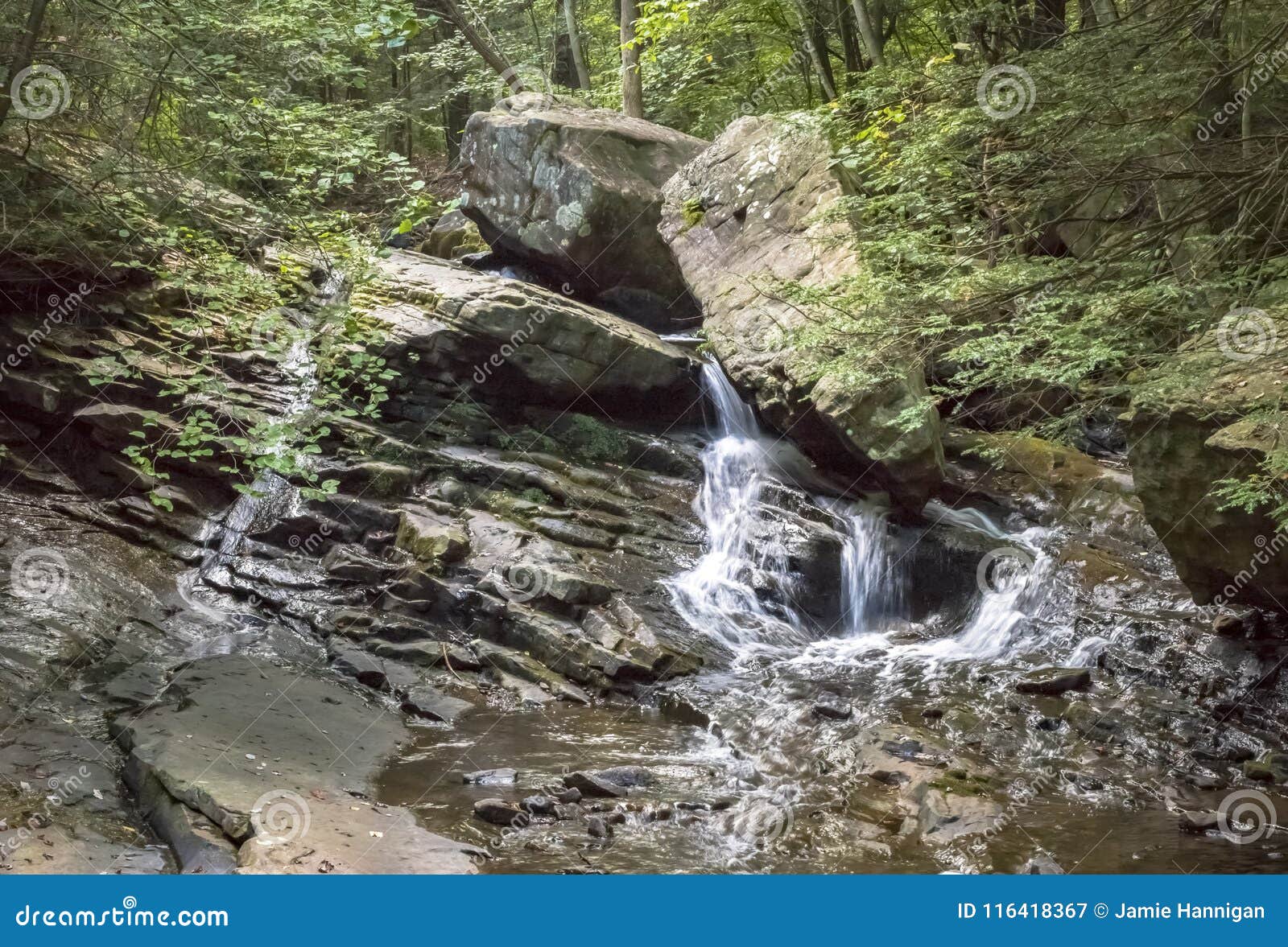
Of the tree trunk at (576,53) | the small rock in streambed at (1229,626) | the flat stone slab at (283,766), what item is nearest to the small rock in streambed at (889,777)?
the flat stone slab at (283,766)

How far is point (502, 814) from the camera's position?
5656mm

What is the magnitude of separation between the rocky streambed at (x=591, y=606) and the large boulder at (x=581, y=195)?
7 centimetres

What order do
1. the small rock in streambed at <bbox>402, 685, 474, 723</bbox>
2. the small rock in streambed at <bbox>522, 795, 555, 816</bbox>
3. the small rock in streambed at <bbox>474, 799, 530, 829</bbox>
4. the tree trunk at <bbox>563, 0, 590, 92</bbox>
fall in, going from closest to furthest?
1. the small rock in streambed at <bbox>474, 799, 530, 829</bbox>
2. the small rock in streambed at <bbox>522, 795, 555, 816</bbox>
3. the small rock in streambed at <bbox>402, 685, 474, 723</bbox>
4. the tree trunk at <bbox>563, 0, 590, 92</bbox>

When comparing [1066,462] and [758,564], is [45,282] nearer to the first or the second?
[758,564]

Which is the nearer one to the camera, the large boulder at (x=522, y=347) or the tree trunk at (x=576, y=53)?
the large boulder at (x=522, y=347)

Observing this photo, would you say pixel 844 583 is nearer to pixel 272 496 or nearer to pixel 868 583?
pixel 868 583

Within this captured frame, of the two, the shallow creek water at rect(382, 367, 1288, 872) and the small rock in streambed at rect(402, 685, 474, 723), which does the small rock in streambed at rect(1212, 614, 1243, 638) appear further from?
the small rock in streambed at rect(402, 685, 474, 723)

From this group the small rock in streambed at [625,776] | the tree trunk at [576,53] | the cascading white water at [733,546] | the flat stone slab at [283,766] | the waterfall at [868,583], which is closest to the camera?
the flat stone slab at [283,766]

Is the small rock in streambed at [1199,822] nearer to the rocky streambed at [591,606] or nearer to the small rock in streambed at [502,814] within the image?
the rocky streambed at [591,606]

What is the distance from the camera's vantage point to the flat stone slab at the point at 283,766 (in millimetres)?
4938

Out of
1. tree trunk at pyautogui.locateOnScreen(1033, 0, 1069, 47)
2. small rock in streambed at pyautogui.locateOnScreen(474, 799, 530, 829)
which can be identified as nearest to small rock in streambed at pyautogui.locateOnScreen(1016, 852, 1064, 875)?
small rock in streambed at pyautogui.locateOnScreen(474, 799, 530, 829)

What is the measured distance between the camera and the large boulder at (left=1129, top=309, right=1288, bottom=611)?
667 cm

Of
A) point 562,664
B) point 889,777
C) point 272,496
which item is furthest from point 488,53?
point 889,777

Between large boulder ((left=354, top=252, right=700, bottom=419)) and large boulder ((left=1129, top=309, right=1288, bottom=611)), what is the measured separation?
5605 mm
